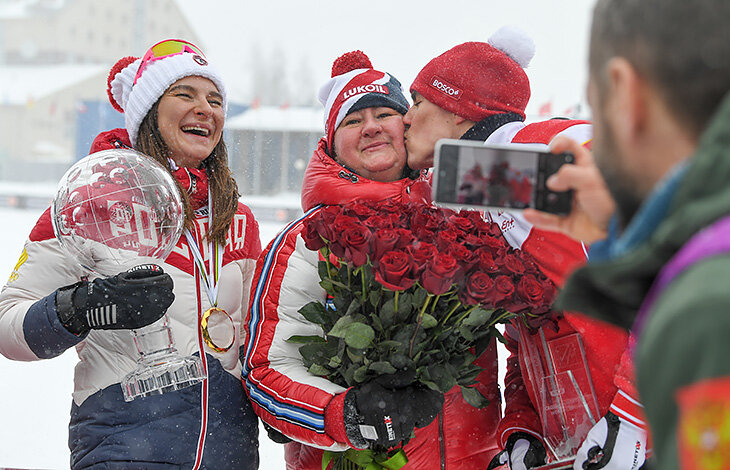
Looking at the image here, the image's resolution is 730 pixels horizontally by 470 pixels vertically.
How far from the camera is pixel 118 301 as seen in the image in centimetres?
131

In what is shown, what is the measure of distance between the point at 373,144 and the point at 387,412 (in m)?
0.76

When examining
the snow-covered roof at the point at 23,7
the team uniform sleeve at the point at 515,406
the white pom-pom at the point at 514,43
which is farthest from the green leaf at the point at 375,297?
the snow-covered roof at the point at 23,7

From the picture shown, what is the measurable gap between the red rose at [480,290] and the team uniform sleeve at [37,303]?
2.65 feet

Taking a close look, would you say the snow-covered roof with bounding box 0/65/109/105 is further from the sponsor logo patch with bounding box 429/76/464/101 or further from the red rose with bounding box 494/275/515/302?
the red rose with bounding box 494/275/515/302

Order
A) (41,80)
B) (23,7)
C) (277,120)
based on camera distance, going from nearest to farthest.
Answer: (277,120) < (41,80) < (23,7)

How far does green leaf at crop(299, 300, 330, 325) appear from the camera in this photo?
1.40m

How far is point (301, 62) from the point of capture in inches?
329

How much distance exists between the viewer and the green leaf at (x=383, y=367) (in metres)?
1.28

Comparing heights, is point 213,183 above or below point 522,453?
above

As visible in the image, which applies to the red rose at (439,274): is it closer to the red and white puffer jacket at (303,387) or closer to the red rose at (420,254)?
the red rose at (420,254)

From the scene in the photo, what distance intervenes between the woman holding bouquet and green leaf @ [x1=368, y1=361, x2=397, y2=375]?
0.08ft

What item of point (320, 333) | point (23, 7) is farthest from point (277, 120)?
point (23, 7)

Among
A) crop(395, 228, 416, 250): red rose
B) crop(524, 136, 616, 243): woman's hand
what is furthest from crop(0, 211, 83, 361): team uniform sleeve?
crop(524, 136, 616, 243): woman's hand

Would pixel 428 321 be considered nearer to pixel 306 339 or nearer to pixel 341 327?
pixel 341 327
